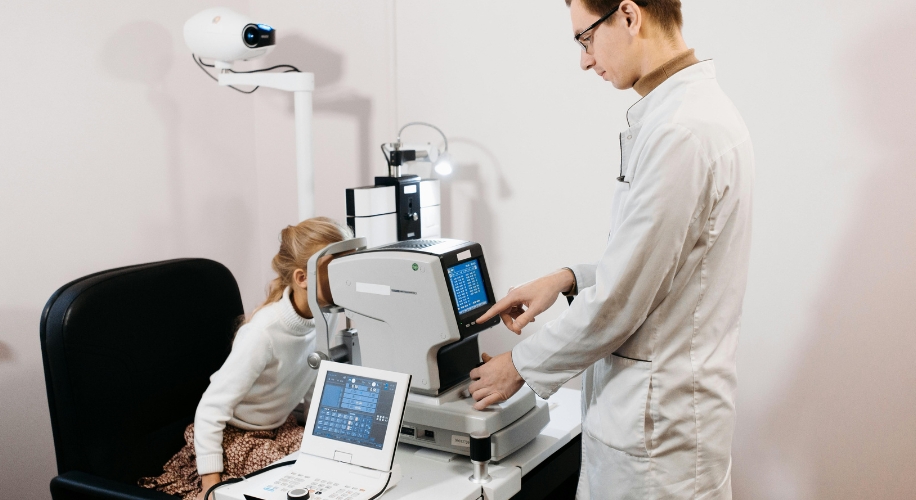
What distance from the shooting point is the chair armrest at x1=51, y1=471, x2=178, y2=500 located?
1.43 metres

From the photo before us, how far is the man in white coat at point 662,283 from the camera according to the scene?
112 cm

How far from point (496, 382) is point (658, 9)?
0.71 meters

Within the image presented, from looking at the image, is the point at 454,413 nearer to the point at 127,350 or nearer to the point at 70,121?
the point at 127,350

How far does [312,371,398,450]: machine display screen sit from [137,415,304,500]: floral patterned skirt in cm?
35

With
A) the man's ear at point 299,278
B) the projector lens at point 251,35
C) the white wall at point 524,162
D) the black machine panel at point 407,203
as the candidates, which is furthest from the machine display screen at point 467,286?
the projector lens at point 251,35

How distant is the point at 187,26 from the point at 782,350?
1924 mm

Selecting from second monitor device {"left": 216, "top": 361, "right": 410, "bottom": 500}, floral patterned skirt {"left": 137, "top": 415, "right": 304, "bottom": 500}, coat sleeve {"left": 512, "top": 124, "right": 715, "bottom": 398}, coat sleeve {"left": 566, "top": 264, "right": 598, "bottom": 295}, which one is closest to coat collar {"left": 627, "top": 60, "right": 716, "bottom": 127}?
coat sleeve {"left": 512, "top": 124, "right": 715, "bottom": 398}

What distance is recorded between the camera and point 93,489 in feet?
4.76

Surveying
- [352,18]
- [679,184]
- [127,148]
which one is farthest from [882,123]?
[127,148]

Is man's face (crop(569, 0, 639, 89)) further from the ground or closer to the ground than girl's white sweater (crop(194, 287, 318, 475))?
further from the ground

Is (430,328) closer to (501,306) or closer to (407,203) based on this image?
(501,306)

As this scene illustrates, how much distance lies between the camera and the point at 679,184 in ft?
3.59

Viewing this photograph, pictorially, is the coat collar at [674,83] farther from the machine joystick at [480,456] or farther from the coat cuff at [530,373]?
the machine joystick at [480,456]

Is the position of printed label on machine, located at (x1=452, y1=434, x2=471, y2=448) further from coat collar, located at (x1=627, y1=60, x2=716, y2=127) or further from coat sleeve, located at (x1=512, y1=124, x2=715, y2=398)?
coat collar, located at (x1=627, y1=60, x2=716, y2=127)
